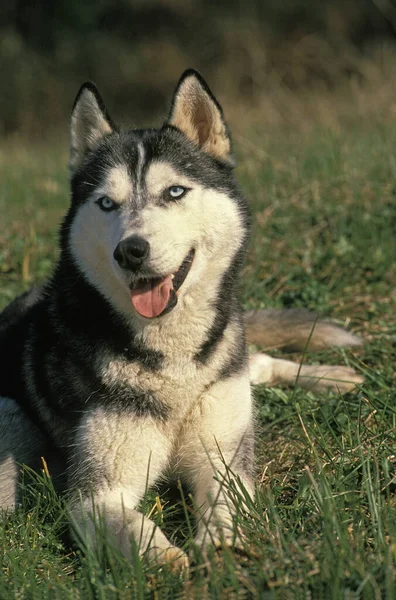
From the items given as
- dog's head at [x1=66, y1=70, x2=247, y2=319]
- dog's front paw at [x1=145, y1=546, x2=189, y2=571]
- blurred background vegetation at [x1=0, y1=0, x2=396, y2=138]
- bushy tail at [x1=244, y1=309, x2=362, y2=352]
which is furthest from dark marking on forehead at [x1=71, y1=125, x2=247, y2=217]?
blurred background vegetation at [x1=0, y1=0, x2=396, y2=138]

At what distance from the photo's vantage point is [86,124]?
3.58 m

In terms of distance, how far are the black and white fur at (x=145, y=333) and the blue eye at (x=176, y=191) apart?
0.01 m

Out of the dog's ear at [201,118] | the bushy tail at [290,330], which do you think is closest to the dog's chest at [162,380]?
the dog's ear at [201,118]

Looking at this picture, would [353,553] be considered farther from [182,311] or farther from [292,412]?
[292,412]

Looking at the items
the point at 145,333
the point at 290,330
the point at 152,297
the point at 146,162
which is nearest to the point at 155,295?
the point at 152,297

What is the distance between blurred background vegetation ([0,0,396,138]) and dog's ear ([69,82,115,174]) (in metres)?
12.2

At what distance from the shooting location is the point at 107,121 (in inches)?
139

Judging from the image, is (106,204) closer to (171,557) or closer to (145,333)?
(145,333)

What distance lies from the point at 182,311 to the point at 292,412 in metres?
1.03

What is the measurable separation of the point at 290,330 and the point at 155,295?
1773 millimetres

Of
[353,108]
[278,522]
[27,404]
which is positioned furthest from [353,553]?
[353,108]

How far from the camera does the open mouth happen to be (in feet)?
10.2

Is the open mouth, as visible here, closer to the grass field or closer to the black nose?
the black nose

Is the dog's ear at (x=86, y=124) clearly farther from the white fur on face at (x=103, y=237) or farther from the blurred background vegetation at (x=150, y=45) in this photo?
the blurred background vegetation at (x=150, y=45)
